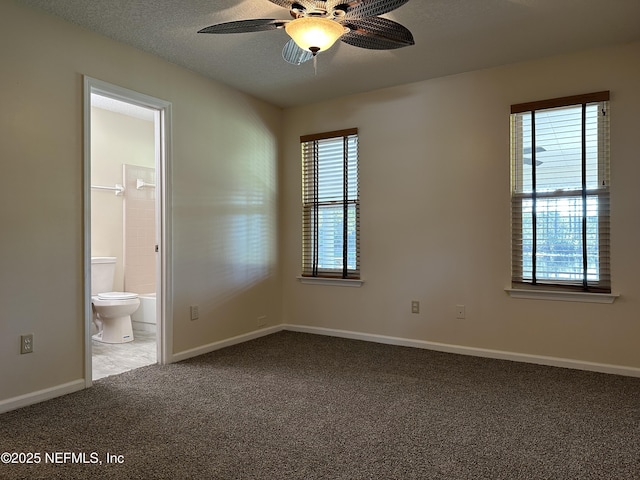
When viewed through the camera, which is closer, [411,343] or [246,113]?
[411,343]

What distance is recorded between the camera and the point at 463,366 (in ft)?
11.2

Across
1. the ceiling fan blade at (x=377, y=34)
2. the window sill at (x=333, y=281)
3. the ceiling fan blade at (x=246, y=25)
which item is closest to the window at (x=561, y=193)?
the window sill at (x=333, y=281)

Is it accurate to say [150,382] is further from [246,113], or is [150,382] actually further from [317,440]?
[246,113]

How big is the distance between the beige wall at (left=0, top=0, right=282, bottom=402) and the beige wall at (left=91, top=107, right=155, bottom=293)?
1620 mm

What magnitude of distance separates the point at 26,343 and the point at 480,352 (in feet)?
10.7

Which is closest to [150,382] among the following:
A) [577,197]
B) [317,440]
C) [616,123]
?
[317,440]

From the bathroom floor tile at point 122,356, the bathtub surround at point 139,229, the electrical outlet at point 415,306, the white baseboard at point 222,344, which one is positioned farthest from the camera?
the bathtub surround at point 139,229

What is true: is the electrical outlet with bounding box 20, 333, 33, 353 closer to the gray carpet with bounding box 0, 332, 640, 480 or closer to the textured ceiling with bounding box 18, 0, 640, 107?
the gray carpet with bounding box 0, 332, 640, 480

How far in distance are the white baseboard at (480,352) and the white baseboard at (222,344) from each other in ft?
0.91

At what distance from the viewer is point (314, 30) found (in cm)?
223

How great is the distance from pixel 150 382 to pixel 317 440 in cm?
144

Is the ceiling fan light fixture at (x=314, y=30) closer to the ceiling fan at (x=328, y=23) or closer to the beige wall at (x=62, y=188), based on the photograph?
the ceiling fan at (x=328, y=23)

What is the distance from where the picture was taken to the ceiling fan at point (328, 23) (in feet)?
7.16

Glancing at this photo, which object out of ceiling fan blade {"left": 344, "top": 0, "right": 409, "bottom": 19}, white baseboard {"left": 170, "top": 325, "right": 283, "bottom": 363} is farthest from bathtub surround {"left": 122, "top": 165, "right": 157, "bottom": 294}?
ceiling fan blade {"left": 344, "top": 0, "right": 409, "bottom": 19}
